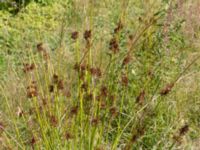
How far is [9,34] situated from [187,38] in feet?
6.24

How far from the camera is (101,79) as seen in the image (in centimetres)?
237

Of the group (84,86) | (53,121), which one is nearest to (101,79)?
(84,86)

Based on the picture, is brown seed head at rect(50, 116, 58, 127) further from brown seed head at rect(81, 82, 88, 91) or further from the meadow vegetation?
brown seed head at rect(81, 82, 88, 91)

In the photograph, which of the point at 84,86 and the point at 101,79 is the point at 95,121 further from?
the point at 101,79

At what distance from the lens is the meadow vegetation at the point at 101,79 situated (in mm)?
2199

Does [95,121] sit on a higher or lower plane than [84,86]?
lower

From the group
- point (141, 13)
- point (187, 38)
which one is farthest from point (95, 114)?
point (141, 13)

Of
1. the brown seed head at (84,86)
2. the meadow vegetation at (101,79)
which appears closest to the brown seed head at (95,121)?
the meadow vegetation at (101,79)

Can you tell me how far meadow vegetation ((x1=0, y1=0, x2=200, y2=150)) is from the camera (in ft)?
7.22

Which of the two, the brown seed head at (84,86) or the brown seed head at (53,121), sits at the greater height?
the brown seed head at (84,86)

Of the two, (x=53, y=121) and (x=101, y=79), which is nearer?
(x=53, y=121)

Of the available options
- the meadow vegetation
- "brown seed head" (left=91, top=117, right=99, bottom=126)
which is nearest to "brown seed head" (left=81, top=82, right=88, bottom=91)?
the meadow vegetation

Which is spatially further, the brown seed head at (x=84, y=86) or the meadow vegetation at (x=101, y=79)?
the meadow vegetation at (x=101, y=79)

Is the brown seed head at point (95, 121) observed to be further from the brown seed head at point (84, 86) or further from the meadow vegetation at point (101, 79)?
the brown seed head at point (84, 86)
